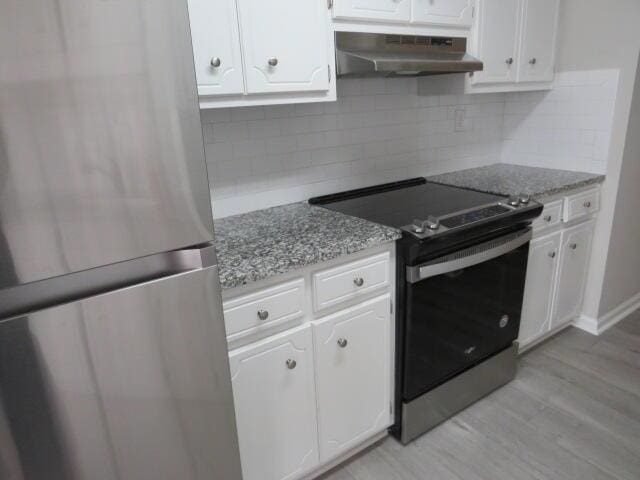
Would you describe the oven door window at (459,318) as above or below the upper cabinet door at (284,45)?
below

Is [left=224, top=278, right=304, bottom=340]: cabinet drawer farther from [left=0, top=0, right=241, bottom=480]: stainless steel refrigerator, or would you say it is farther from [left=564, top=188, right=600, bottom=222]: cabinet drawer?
[left=564, top=188, right=600, bottom=222]: cabinet drawer

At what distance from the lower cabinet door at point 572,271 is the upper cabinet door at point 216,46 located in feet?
6.11

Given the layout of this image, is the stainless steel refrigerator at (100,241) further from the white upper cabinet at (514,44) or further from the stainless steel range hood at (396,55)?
the white upper cabinet at (514,44)

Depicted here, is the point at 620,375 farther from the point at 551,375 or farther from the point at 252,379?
the point at 252,379

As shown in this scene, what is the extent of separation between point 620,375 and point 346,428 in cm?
155

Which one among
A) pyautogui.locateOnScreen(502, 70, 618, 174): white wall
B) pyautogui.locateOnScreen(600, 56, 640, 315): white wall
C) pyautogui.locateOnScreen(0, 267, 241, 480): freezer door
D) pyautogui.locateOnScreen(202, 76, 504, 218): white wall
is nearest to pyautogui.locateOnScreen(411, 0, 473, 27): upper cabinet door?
pyautogui.locateOnScreen(202, 76, 504, 218): white wall

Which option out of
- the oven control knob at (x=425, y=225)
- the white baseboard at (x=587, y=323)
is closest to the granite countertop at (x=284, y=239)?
the oven control knob at (x=425, y=225)

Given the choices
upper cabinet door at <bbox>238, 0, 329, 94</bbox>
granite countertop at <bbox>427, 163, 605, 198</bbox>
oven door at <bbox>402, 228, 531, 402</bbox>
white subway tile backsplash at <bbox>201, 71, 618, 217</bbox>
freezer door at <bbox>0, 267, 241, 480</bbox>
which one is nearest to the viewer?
freezer door at <bbox>0, 267, 241, 480</bbox>

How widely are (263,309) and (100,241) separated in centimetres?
62

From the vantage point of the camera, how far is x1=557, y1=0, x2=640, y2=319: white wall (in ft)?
7.13

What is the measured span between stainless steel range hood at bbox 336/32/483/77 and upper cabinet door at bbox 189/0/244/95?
43 cm

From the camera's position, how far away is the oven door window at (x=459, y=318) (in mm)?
1670

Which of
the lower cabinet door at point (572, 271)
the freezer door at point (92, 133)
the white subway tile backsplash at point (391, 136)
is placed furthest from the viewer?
the lower cabinet door at point (572, 271)

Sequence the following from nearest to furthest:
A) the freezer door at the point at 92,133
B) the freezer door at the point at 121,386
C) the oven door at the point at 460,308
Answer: the freezer door at the point at 92,133 < the freezer door at the point at 121,386 < the oven door at the point at 460,308
